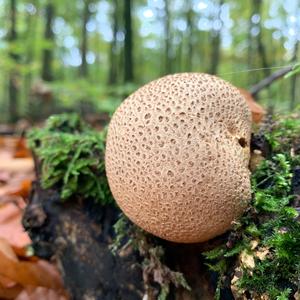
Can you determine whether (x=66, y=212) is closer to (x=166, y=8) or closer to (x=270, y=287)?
(x=270, y=287)

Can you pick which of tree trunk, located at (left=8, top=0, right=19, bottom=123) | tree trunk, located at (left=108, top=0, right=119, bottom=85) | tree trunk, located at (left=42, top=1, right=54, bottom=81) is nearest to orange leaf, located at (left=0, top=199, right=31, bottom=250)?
tree trunk, located at (left=8, top=0, right=19, bottom=123)

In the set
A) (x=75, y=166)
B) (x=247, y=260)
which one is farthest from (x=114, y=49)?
(x=247, y=260)

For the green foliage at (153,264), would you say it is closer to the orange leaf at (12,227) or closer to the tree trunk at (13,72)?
the orange leaf at (12,227)

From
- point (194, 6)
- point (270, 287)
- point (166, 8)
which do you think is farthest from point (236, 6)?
point (270, 287)

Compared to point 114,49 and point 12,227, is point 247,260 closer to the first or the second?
point 12,227

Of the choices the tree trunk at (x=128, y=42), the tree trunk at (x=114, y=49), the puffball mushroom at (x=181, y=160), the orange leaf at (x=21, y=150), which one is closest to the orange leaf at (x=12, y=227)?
the puffball mushroom at (x=181, y=160)

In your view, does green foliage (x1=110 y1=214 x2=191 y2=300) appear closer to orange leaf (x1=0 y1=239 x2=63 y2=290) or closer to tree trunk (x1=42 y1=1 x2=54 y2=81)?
orange leaf (x1=0 y1=239 x2=63 y2=290)
